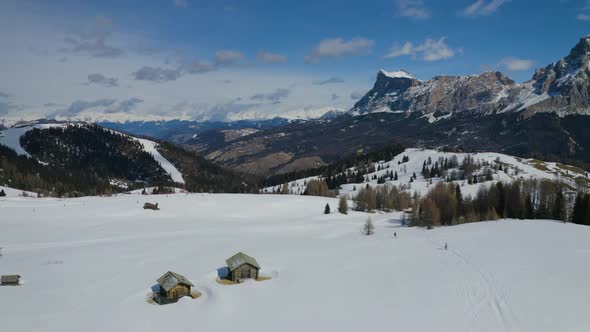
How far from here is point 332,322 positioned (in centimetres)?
3253

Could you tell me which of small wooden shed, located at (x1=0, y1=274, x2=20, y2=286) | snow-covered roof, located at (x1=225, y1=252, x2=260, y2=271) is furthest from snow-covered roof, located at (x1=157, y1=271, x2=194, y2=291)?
small wooden shed, located at (x1=0, y1=274, x2=20, y2=286)

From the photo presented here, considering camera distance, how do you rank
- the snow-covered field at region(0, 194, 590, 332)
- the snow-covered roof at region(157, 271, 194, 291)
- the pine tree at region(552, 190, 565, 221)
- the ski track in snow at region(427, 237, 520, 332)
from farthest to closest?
the pine tree at region(552, 190, 565, 221) → the snow-covered roof at region(157, 271, 194, 291) → the snow-covered field at region(0, 194, 590, 332) → the ski track in snow at region(427, 237, 520, 332)

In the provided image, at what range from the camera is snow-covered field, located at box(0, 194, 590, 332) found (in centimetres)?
3266

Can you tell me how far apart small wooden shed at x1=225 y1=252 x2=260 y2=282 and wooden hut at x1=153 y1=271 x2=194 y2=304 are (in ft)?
18.8

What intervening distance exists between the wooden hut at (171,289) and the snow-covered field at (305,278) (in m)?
1.17

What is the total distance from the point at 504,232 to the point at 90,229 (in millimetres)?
81003

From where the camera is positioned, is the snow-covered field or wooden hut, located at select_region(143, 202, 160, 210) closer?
the snow-covered field

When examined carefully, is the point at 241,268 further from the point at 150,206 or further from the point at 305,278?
the point at 150,206

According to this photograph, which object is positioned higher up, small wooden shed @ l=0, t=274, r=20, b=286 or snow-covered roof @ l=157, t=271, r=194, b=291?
snow-covered roof @ l=157, t=271, r=194, b=291

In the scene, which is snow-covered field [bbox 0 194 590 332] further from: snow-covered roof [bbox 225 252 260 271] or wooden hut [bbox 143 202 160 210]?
wooden hut [bbox 143 202 160 210]

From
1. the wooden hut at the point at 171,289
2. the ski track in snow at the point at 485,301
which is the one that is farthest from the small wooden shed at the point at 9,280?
the ski track in snow at the point at 485,301

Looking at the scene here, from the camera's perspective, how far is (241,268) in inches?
1777

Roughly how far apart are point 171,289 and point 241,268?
897 centimetres

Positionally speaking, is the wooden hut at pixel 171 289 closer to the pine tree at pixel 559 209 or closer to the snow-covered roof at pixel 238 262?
the snow-covered roof at pixel 238 262
